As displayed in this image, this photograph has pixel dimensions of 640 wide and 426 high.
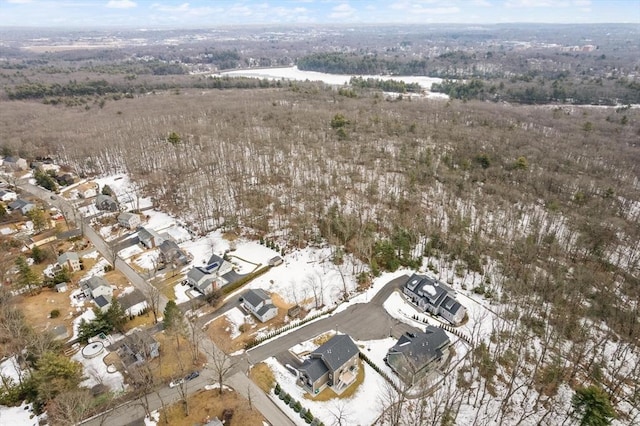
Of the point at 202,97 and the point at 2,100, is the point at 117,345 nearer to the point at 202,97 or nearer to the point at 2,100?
the point at 202,97

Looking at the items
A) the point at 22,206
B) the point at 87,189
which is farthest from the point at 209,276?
the point at 87,189

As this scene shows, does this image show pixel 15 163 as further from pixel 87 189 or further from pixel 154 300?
pixel 154 300

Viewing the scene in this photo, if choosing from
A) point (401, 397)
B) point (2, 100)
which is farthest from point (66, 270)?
point (2, 100)

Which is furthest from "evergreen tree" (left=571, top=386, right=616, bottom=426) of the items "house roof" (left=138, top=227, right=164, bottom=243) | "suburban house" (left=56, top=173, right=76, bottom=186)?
"suburban house" (left=56, top=173, right=76, bottom=186)

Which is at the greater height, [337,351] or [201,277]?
[337,351]

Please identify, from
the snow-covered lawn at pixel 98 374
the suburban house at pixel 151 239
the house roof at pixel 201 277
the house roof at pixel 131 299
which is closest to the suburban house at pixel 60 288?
the house roof at pixel 131 299

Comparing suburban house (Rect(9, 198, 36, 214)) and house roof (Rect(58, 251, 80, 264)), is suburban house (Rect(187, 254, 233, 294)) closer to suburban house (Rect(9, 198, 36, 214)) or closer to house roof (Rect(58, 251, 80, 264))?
house roof (Rect(58, 251, 80, 264))

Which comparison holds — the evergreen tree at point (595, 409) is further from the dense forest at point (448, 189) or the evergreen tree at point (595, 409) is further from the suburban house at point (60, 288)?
the suburban house at point (60, 288)
